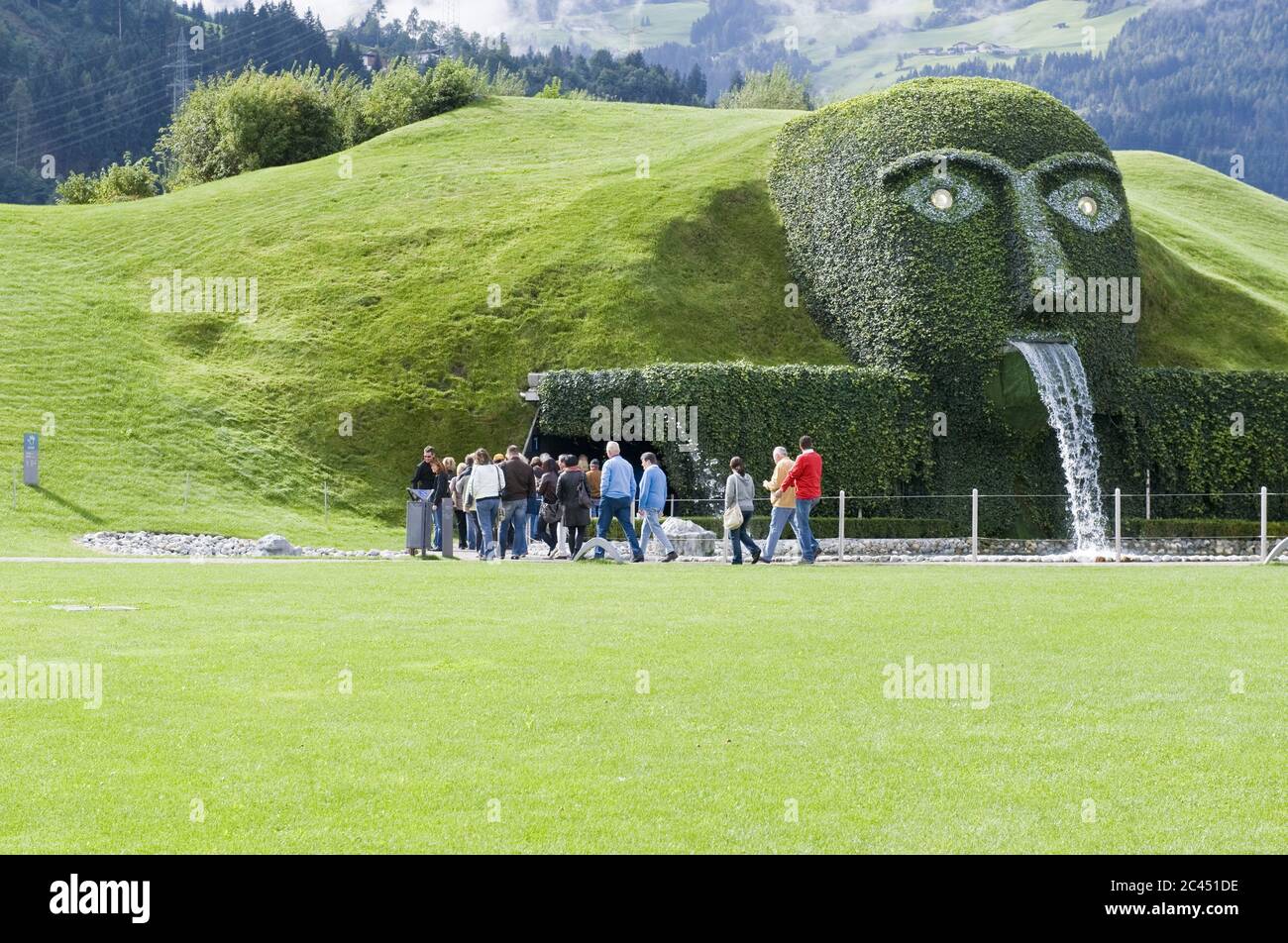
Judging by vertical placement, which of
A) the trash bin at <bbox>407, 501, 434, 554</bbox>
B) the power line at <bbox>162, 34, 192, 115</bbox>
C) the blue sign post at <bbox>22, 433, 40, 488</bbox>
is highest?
the power line at <bbox>162, 34, 192, 115</bbox>

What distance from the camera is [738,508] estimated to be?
24.1 meters

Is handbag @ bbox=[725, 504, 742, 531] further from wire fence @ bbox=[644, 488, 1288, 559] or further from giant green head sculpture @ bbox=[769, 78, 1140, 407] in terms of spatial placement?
giant green head sculpture @ bbox=[769, 78, 1140, 407]

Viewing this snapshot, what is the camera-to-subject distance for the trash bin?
1043 inches

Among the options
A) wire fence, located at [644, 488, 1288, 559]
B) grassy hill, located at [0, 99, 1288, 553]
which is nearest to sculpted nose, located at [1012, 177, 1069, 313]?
wire fence, located at [644, 488, 1288, 559]

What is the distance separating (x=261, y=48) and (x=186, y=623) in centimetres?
15302

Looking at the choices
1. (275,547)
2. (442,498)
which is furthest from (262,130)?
(275,547)

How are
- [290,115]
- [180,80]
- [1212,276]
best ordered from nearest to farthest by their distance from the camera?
[1212,276] < [290,115] < [180,80]

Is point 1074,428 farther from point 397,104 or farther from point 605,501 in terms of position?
point 397,104

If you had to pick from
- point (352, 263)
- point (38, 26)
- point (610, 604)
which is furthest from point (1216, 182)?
point (38, 26)

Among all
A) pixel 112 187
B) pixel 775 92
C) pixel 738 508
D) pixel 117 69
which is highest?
pixel 117 69

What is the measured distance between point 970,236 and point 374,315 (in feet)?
58.1

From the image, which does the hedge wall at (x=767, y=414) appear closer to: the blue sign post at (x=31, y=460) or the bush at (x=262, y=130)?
the blue sign post at (x=31, y=460)

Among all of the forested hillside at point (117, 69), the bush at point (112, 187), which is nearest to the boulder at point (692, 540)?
the bush at point (112, 187)

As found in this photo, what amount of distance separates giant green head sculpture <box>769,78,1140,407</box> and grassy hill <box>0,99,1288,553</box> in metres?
3.35
